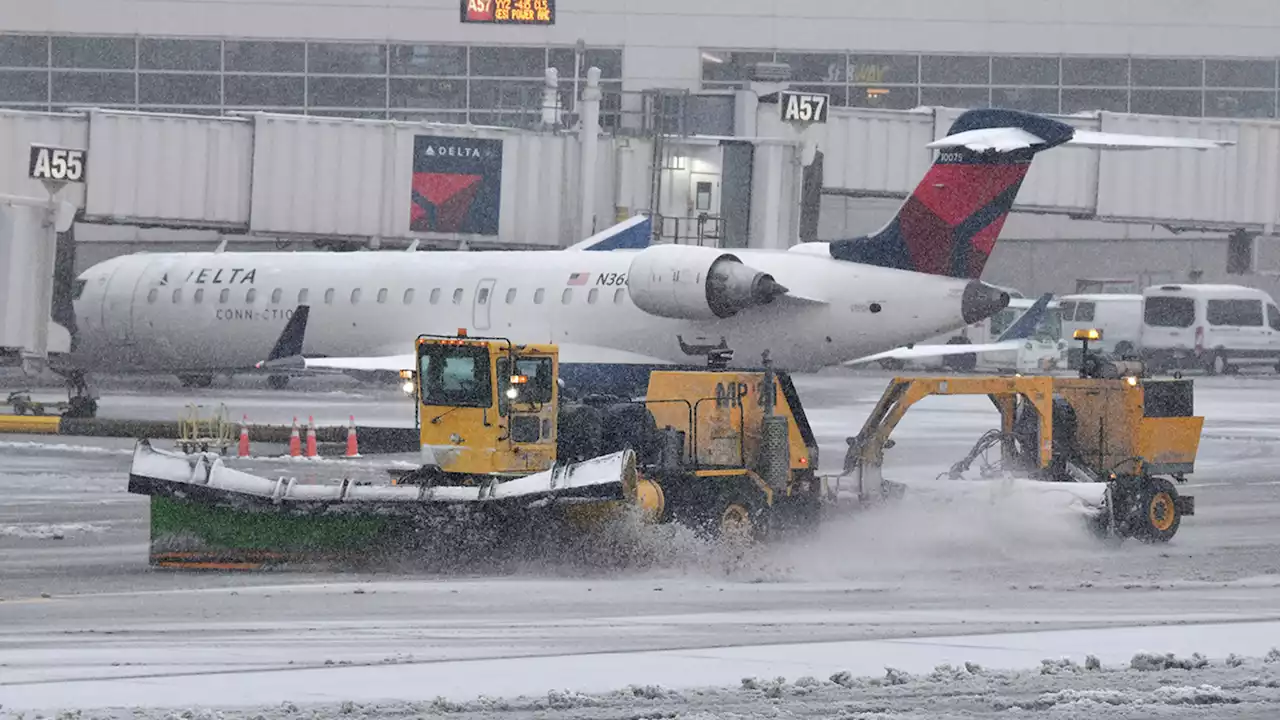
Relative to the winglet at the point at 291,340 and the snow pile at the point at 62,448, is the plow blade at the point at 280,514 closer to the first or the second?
the snow pile at the point at 62,448

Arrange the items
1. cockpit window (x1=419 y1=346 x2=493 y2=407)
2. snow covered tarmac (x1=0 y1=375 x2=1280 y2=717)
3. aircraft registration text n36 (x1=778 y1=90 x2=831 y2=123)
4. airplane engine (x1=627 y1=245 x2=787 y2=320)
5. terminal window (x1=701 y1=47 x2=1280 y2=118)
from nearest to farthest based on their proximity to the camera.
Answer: snow covered tarmac (x1=0 y1=375 x2=1280 y2=717) → cockpit window (x1=419 y1=346 x2=493 y2=407) → airplane engine (x1=627 y1=245 x2=787 y2=320) → aircraft registration text n36 (x1=778 y1=90 x2=831 y2=123) → terminal window (x1=701 y1=47 x2=1280 y2=118)

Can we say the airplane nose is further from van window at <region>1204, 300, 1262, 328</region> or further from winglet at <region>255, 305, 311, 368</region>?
van window at <region>1204, 300, 1262, 328</region>

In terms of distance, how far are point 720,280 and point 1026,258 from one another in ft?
108

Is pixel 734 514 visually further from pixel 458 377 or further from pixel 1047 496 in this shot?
pixel 1047 496

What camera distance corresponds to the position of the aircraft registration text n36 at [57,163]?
31844mm

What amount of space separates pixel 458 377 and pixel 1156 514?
6.23 meters

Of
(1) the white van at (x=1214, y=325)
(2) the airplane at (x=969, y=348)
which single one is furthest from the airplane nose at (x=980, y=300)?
(1) the white van at (x=1214, y=325)

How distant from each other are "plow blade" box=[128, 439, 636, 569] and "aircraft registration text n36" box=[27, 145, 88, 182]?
15778 mm

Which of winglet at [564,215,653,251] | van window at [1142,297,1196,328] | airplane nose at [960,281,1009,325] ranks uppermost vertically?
winglet at [564,215,653,251]

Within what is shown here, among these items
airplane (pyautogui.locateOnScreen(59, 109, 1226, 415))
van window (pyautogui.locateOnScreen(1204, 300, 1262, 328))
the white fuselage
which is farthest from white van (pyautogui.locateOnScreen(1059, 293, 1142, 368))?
the white fuselage

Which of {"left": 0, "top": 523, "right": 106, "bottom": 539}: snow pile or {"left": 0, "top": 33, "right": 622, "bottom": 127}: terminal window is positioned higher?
{"left": 0, "top": 33, "right": 622, "bottom": 127}: terminal window

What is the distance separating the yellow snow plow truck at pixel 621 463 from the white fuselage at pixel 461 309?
751 cm

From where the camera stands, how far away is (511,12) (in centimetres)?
4731

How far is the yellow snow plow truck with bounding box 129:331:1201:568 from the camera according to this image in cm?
1584
